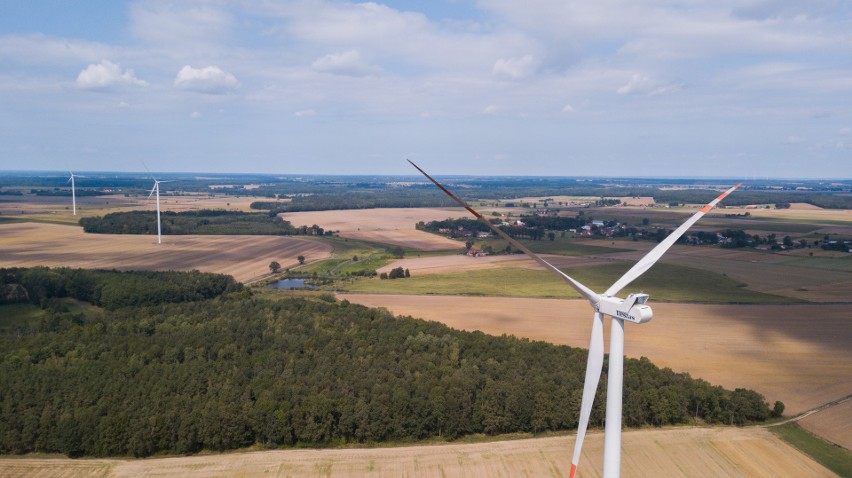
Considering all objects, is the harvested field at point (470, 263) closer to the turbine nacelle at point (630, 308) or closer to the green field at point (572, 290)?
the green field at point (572, 290)

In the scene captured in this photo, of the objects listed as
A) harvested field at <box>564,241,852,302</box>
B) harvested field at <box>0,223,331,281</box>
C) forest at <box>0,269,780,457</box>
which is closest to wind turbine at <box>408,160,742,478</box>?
forest at <box>0,269,780,457</box>

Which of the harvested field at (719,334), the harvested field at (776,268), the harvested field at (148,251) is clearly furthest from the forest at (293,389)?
the harvested field at (776,268)

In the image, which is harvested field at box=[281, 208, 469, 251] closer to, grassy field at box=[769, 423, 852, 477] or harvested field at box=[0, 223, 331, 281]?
harvested field at box=[0, 223, 331, 281]

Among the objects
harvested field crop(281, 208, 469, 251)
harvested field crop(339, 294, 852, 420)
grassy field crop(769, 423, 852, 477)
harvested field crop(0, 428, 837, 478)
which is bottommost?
harvested field crop(0, 428, 837, 478)

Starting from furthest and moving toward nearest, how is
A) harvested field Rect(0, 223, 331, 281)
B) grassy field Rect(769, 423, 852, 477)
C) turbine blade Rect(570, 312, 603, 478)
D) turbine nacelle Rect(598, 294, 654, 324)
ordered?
harvested field Rect(0, 223, 331, 281)
grassy field Rect(769, 423, 852, 477)
turbine blade Rect(570, 312, 603, 478)
turbine nacelle Rect(598, 294, 654, 324)

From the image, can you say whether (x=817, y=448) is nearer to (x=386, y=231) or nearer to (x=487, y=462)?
(x=487, y=462)

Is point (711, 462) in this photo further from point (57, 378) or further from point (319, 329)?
point (57, 378)

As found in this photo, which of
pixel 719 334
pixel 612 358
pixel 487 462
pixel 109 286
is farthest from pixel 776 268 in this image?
pixel 109 286
